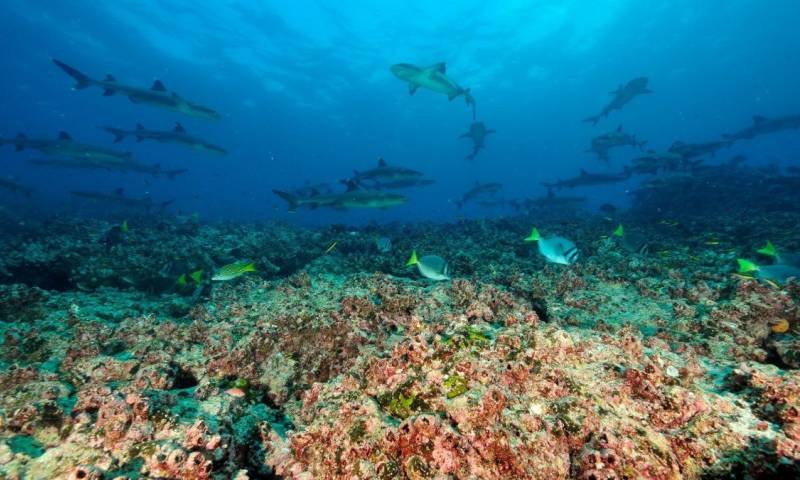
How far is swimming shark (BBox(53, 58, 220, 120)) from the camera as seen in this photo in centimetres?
1507

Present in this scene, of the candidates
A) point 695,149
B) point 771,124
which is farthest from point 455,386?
point 771,124

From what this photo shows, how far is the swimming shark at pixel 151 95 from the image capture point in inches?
593

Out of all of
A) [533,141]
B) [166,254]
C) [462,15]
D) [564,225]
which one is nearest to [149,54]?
[462,15]

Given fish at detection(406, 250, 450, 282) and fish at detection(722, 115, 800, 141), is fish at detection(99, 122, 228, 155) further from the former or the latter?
fish at detection(722, 115, 800, 141)

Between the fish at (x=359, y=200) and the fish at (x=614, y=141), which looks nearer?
the fish at (x=359, y=200)

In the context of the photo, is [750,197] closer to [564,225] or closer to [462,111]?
[564,225]

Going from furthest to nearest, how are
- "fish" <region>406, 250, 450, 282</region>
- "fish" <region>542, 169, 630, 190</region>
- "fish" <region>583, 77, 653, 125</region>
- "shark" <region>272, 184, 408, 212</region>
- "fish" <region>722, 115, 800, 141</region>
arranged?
"fish" <region>583, 77, 653, 125</region>
"fish" <region>722, 115, 800, 141</region>
"fish" <region>542, 169, 630, 190</region>
"shark" <region>272, 184, 408, 212</region>
"fish" <region>406, 250, 450, 282</region>

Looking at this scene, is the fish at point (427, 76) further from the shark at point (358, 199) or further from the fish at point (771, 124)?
the fish at point (771, 124)

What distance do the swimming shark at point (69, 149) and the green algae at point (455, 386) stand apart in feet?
81.8

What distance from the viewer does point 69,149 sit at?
19734mm

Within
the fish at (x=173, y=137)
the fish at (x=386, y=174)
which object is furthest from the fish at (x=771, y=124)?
the fish at (x=173, y=137)

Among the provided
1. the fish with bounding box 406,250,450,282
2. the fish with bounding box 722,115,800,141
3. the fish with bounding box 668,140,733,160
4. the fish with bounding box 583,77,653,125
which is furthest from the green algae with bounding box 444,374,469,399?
the fish with bounding box 722,115,800,141

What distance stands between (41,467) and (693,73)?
87398mm

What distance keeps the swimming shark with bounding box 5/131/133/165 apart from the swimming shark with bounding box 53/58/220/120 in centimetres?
524
